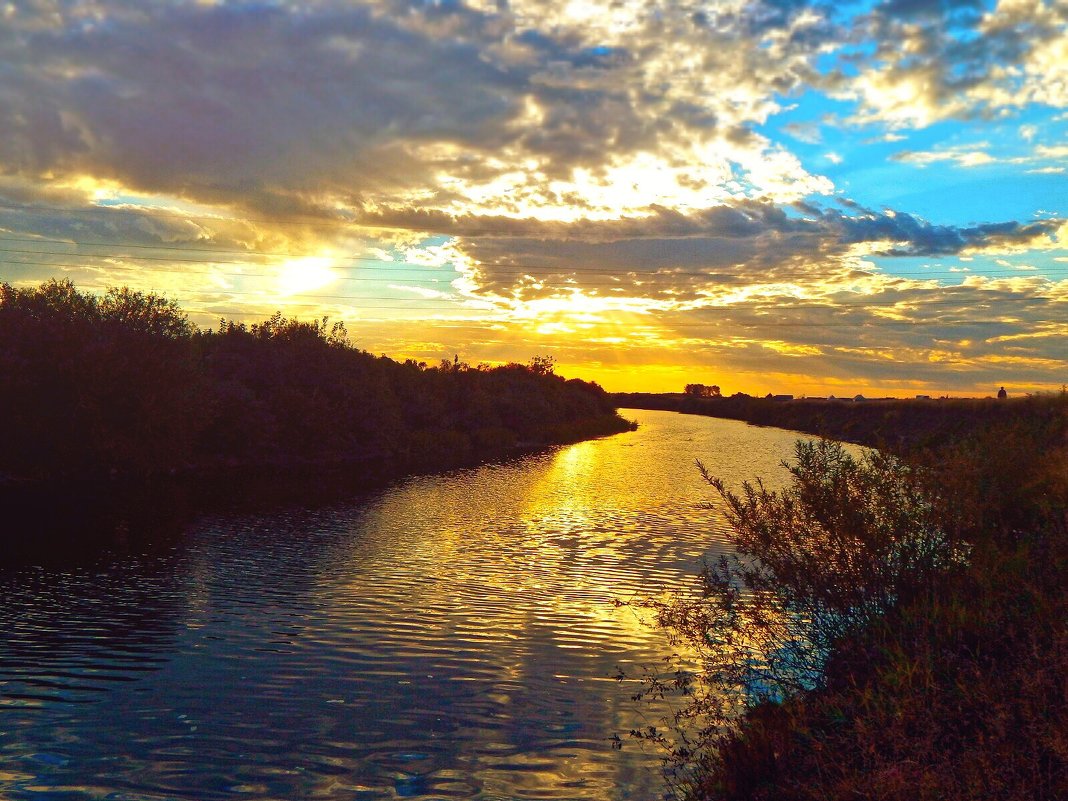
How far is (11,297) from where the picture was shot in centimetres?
3447

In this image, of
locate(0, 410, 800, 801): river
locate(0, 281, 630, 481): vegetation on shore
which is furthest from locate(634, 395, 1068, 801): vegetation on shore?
locate(0, 281, 630, 481): vegetation on shore

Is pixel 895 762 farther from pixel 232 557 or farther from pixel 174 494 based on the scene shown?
pixel 174 494

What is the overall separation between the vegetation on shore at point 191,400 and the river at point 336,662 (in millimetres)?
13644

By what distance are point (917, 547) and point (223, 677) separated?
9720 mm

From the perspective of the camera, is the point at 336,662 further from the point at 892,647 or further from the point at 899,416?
→ the point at 899,416

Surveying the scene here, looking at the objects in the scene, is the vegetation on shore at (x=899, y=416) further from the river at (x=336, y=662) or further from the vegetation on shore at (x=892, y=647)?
the river at (x=336, y=662)

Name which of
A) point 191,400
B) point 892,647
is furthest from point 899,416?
point 892,647

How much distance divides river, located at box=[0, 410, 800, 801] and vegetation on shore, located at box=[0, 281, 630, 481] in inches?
537

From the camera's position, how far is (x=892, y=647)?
8516mm

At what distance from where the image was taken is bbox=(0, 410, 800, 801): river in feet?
28.0

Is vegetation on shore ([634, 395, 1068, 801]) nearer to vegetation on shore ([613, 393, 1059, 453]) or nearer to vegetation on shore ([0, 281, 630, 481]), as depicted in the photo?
vegetation on shore ([613, 393, 1059, 453])

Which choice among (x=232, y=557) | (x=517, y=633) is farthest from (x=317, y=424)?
(x=517, y=633)

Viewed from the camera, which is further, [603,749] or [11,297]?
[11,297]

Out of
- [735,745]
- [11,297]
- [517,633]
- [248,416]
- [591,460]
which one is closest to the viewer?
[735,745]
